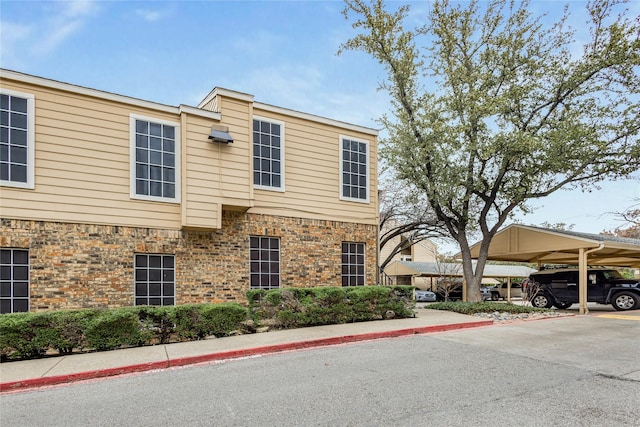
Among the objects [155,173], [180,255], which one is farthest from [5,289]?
[155,173]

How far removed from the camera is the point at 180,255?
11.2m

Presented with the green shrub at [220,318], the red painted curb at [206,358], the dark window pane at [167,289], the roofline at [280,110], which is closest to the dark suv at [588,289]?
the red painted curb at [206,358]

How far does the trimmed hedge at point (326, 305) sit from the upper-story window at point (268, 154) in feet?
11.1

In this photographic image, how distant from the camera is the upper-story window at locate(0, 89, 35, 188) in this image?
9.47 metres

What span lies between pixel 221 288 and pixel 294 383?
234 inches

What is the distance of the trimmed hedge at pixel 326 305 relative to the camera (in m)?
10.4

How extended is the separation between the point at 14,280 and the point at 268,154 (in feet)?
21.6

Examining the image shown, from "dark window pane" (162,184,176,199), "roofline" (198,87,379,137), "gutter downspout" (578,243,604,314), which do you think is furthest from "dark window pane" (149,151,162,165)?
"gutter downspout" (578,243,604,314)

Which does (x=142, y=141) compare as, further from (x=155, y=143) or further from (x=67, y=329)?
(x=67, y=329)

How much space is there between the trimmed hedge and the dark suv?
8.72 m

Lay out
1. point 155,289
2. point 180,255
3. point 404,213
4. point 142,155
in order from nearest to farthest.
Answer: point 155,289, point 142,155, point 180,255, point 404,213

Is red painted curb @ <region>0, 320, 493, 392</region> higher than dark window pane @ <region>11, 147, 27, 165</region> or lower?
lower

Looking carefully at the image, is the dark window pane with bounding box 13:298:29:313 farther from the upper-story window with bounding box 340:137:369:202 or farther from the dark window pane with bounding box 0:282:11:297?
the upper-story window with bounding box 340:137:369:202

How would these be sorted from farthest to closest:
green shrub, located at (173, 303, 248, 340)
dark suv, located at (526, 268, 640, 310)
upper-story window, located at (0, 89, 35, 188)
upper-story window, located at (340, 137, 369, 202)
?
1. dark suv, located at (526, 268, 640, 310)
2. upper-story window, located at (340, 137, 369, 202)
3. upper-story window, located at (0, 89, 35, 188)
4. green shrub, located at (173, 303, 248, 340)
